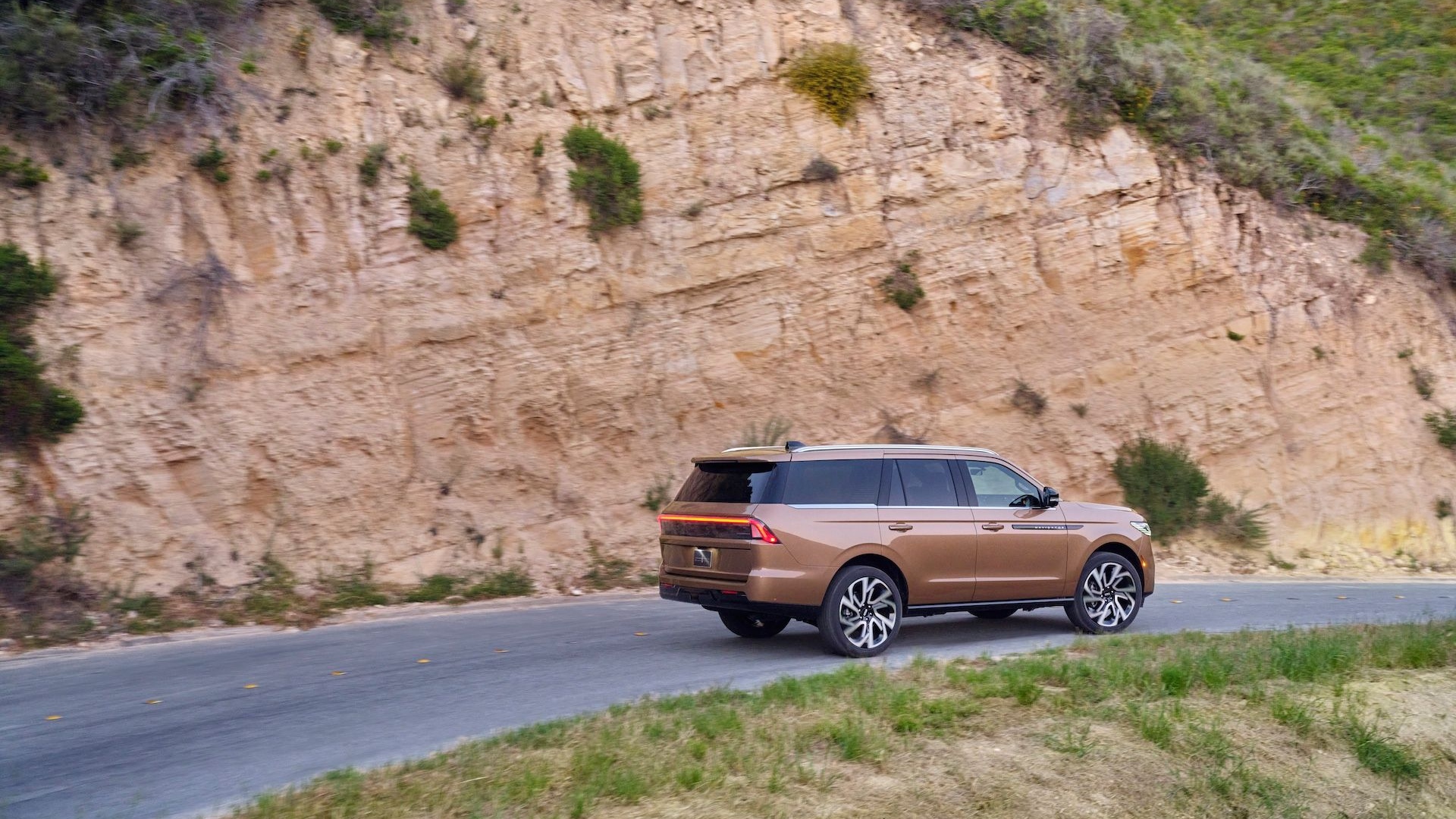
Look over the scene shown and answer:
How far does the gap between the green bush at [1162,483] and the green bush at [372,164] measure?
12622 mm

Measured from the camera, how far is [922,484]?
383 inches

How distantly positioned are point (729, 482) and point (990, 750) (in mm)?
3804

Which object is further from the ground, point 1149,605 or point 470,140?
point 470,140

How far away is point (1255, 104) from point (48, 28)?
2153 centimetres

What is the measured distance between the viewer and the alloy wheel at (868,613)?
9086 millimetres

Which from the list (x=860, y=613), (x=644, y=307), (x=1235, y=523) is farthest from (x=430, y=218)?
(x=1235, y=523)

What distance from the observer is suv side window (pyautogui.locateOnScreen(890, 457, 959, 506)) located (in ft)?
31.4

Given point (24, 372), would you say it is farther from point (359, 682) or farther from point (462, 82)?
point (462, 82)

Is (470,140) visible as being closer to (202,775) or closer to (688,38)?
(688,38)

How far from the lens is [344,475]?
14141 mm

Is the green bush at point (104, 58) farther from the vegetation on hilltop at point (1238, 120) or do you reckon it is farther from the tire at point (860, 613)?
the vegetation on hilltop at point (1238, 120)

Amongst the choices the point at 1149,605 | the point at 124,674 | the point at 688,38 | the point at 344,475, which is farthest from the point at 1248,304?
the point at 124,674

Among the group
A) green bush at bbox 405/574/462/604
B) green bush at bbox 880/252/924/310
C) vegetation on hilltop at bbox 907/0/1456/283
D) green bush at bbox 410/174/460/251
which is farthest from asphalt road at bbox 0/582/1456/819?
vegetation on hilltop at bbox 907/0/1456/283

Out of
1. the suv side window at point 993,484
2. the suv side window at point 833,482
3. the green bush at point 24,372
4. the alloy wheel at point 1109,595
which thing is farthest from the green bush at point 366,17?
the alloy wheel at point 1109,595
